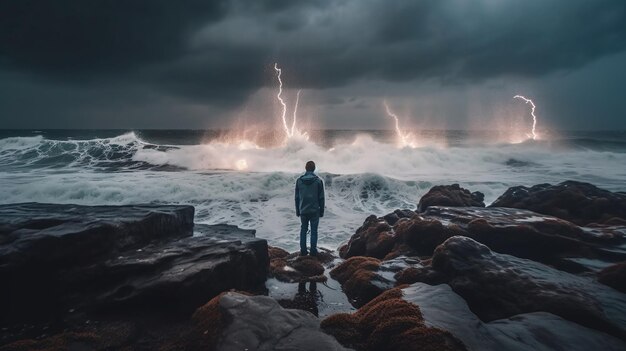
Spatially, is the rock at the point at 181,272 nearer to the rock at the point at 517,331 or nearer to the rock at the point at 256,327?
the rock at the point at 256,327

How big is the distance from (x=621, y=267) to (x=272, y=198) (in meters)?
17.0

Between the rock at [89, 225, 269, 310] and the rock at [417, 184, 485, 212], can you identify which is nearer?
the rock at [89, 225, 269, 310]

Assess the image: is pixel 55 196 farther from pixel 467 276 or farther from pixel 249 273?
pixel 467 276

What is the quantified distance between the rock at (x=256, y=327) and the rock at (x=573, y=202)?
34.4 ft

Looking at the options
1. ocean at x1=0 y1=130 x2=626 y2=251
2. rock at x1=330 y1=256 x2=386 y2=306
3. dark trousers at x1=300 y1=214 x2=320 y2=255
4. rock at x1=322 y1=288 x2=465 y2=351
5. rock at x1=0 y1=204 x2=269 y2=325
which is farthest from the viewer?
ocean at x1=0 y1=130 x2=626 y2=251

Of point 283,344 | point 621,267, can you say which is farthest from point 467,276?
point 283,344

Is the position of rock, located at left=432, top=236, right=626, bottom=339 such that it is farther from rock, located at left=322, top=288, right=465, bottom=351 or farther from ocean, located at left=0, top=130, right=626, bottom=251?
ocean, located at left=0, top=130, right=626, bottom=251

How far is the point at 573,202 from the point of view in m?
11.3

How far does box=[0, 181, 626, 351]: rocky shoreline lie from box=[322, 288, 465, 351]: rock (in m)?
0.02

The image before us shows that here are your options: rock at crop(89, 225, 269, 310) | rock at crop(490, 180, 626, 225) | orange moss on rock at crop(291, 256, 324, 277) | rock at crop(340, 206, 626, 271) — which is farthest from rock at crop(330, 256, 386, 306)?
rock at crop(490, 180, 626, 225)

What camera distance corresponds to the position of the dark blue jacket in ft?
31.7

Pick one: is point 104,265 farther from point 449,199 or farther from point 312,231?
point 449,199

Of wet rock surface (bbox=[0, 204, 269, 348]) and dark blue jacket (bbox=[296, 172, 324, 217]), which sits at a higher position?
dark blue jacket (bbox=[296, 172, 324, 217])

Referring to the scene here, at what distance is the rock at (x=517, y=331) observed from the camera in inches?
133
